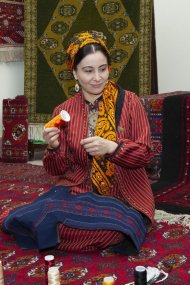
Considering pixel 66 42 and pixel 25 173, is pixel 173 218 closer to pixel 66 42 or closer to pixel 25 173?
pixel 25 173

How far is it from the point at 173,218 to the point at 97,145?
80 cm

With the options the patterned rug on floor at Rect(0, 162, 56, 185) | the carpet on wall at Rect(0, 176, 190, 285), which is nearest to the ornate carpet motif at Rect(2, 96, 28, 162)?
the patterned rug on floor at Rect(0, 162, 56, 185)

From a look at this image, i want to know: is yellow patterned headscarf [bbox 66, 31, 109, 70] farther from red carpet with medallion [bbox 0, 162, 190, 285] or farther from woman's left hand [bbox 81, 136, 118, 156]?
red carpet with medallion [bbox 0, 162, 190, 285]

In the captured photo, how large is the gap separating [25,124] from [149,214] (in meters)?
2.19

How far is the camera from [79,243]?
2.18 meters

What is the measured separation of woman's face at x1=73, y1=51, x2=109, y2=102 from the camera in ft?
7.19

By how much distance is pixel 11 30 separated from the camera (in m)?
4.52

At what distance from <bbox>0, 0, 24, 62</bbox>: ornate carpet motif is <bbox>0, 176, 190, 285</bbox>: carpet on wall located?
239cm

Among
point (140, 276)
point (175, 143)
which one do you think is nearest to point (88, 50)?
point (140, 276)

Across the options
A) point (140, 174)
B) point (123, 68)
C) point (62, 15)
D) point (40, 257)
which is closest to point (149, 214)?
point (140, 174)

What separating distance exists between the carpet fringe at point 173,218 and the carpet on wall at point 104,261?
0.04ft

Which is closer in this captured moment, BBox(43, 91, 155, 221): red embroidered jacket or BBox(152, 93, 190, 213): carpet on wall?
BBox(43, 91, 155, 221): red embroidered jacket

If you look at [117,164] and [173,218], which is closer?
[117,164]

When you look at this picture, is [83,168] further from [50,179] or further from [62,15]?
[62,15]
